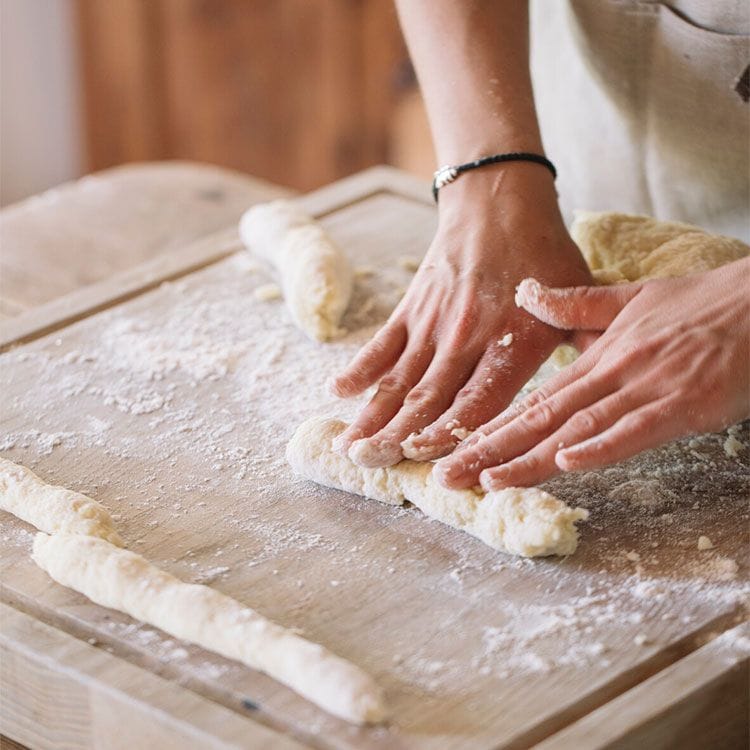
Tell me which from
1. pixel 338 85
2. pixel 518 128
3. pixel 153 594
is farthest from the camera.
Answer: pixel 338 85

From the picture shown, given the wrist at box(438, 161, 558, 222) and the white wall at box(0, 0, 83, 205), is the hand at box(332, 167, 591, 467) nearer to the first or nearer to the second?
the wrist at box(438, 161, 558, 222)

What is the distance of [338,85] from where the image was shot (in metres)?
4.16

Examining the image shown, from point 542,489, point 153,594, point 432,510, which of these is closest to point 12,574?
point 153,594

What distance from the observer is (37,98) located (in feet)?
12.9

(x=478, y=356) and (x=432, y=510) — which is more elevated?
(x=478, y=356)

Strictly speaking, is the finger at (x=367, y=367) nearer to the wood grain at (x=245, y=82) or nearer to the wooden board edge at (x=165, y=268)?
the wooden board edge at (x=165, y=268)

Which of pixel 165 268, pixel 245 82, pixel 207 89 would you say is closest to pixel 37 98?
pixel 207 89

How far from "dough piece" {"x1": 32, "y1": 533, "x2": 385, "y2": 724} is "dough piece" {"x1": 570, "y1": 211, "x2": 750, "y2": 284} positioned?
72 cm

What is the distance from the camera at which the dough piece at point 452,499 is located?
50.4 inches

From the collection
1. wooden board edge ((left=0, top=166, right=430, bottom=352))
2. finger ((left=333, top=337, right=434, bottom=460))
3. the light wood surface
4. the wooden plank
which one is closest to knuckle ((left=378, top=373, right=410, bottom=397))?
finger ((left=333, top=337, right=434, bottom=460))

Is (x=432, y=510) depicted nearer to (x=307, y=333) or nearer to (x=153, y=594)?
(x=153, y=594)

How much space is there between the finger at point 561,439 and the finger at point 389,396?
183 mm

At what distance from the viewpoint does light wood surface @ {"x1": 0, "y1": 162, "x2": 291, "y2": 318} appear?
2135 millimetres

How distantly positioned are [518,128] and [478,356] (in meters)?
0.39
